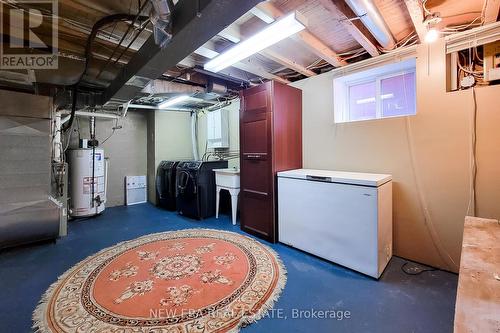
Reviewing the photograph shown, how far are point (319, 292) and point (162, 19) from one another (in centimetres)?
246

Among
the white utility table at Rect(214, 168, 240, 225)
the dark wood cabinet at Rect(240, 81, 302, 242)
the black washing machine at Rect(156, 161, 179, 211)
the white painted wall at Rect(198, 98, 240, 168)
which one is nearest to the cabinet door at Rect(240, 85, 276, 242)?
the dark wood cabinet at Rect(240, 81, 302, 242)

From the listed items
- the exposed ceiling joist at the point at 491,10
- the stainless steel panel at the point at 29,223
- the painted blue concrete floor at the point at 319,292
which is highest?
the exposed ceiling joist at the point at 491,10

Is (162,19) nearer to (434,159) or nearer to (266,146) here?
(266,146)

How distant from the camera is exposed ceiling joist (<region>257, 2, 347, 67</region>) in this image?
1.76 meters

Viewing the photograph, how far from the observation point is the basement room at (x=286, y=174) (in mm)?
1542

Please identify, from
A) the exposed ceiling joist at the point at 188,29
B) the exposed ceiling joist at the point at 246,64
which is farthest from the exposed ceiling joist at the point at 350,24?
the exposed ceiling joist at the point at 246,64

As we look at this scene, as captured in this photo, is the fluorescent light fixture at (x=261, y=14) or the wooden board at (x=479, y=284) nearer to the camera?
the wooden board at (x=479, y=284)

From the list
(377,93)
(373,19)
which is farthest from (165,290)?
(377,93)

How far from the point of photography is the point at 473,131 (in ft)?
6.34

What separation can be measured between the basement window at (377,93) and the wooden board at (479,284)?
1520mm

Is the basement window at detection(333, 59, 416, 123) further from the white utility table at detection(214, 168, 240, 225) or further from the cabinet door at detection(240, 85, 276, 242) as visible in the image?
the white utility table at detection(214, 168, 240, 225)

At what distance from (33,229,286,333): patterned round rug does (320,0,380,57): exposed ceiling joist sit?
2.43m

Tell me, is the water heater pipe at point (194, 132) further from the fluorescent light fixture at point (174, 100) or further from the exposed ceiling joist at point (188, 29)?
the exposed ceiling joist at point (188, 29)

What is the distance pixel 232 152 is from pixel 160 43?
9.44ft
